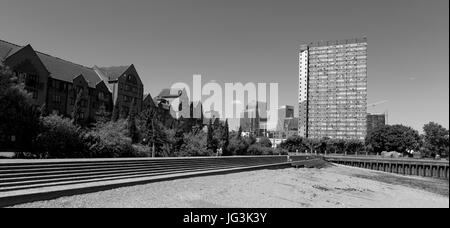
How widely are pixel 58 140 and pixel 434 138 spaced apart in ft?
310

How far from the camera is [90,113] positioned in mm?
56531

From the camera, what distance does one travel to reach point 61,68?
5441 centimetres

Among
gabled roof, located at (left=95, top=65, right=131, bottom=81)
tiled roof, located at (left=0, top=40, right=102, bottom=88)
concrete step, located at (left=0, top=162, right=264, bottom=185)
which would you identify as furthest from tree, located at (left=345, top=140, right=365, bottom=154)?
concrete step, located at (left=0, top=162, right=264, bottom=185)

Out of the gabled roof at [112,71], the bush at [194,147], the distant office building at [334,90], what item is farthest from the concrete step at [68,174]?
the distant office building at [334,90]

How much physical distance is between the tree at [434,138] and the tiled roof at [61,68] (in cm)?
8329

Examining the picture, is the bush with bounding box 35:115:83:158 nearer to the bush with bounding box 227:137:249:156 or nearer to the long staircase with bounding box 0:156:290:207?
the long staircase with bounding box 0:156:290:207

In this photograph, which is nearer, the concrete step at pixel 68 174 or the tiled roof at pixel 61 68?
the concrete step at pixel 68 174

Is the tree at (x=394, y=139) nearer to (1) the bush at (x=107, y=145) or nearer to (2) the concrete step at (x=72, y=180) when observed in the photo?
(1) the bush at (x=107, y=145)

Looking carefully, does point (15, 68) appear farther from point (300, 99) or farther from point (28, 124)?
point (300, 99)

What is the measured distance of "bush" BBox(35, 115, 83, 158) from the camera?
74.4ft

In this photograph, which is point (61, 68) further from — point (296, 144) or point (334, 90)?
point (334, 90)

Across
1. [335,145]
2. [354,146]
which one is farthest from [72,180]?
[354,146]

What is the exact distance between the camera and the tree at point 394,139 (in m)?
109
